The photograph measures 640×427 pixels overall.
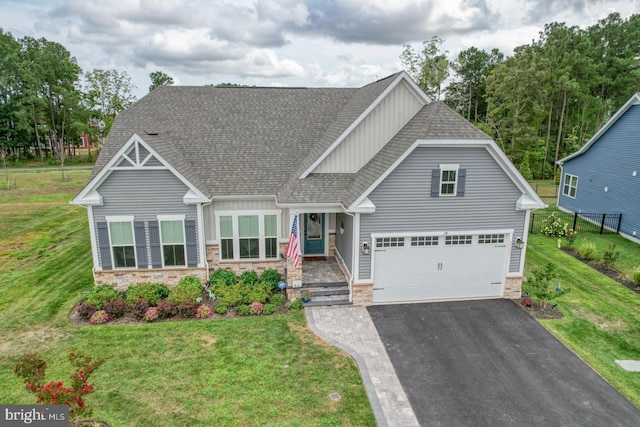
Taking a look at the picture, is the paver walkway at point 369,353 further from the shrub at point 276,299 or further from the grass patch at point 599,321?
the grass patch at point 599,321

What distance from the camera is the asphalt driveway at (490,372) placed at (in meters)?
8.85

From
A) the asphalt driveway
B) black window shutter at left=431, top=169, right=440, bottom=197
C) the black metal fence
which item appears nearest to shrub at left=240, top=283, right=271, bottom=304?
the asphalt driveway

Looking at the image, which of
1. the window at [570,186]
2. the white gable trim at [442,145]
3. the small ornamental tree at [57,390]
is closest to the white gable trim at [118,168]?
the white gable trim at [442,145]

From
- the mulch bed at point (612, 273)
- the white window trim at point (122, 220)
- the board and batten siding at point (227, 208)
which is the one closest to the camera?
the white window trim at point (122, 220)

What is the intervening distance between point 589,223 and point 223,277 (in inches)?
863

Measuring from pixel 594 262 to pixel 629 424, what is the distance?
11.7 m

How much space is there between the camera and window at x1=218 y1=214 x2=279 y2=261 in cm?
1555

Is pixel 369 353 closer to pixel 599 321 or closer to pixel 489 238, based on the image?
pixel 489 238

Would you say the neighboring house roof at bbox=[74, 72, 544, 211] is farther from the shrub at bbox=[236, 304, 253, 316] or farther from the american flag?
the shrub at bbox=[236, 304, 253, 316]

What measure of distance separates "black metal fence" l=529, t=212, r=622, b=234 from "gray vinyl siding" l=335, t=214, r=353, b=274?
1314 cm

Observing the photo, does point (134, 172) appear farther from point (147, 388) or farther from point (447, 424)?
point (447, 424)

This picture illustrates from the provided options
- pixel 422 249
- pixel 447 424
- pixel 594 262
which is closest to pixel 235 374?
pixel 447 424

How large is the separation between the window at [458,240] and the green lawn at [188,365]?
A: 566 centimetres

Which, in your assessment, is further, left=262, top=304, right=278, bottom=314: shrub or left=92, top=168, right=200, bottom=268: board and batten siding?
left=92, top=168, right=200, bottom=268: board and batten siding
